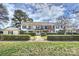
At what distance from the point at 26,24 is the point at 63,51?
70cm

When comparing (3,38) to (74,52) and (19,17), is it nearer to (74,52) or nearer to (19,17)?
(19,17)

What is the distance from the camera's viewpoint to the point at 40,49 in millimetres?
2795

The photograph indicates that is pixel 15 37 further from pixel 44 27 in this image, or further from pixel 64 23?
pixel 64 23

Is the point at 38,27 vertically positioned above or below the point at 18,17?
below

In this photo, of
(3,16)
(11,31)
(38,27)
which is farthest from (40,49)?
(3,16)

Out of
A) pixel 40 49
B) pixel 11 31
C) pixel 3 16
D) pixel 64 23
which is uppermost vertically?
pixel 3 16

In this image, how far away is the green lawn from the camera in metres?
2.78

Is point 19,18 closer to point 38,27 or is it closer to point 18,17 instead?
point 18,17

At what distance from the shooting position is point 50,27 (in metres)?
2.79

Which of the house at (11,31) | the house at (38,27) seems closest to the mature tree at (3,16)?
the house at (11,31)

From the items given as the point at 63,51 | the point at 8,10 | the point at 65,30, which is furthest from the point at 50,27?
the point at 8,10

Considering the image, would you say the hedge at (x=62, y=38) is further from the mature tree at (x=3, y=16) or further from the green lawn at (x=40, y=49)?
the mature tree at (x=3, y=16)

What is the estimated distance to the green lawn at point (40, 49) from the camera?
2.78 meters

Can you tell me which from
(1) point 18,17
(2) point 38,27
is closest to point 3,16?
(1) point 18,17
